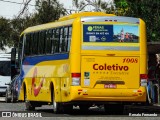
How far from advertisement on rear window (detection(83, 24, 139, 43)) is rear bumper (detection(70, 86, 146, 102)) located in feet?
5.08

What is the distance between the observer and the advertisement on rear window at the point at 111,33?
22.8 m

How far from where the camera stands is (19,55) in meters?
29.2

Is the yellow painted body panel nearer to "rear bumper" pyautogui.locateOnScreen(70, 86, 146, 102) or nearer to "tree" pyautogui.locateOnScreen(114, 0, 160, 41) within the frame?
"rear bumper" pyautogui.locateOnScreen(70, 86, 146, 102)

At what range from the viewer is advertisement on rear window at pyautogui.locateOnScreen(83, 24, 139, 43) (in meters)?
22.8

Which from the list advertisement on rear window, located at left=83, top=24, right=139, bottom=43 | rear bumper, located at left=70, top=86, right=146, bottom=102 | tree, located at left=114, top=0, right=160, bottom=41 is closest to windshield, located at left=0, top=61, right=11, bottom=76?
tree, located at left=114, top=0, right=160, bottom=41

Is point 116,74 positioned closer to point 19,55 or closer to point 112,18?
point 112,18

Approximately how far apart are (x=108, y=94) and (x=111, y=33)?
6.26ft

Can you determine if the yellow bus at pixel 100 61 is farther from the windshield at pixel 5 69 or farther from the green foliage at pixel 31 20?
the green foliage at pixel 31 20

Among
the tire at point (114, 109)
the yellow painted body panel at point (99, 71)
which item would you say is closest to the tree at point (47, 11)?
the tire at point (114, 109)

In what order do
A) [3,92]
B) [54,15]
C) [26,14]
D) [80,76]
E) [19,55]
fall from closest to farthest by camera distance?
[80,76] < [19,55] < [3,92] < [54,15] < [26,14]

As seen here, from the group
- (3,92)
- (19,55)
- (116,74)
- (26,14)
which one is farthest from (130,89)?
(26,14)

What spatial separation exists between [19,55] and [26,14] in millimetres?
21846

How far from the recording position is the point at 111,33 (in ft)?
75.6

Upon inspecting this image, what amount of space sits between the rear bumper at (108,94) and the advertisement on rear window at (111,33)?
1.55m
